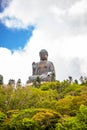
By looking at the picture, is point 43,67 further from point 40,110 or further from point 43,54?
point 40,110

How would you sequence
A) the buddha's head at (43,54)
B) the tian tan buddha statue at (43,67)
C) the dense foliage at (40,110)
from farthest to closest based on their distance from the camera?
the buddha's head at (43,54)
the tian tan buddha statue at (43,67)
the dense foliage at (40,110)

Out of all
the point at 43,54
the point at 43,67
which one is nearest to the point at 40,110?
the point at 43,67

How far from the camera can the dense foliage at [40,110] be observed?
27.4 metres

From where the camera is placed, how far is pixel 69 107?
31500mm

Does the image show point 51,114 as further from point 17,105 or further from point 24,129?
point 17,105

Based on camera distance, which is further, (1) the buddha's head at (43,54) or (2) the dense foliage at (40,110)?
(1) the buddha's head at (43,54)

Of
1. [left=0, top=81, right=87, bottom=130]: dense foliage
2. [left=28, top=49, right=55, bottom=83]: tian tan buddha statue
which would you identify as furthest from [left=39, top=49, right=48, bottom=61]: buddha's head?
[left=0, top=81, right=87, bottom=130]: dense foliage

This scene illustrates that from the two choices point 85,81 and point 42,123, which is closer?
point 42,123

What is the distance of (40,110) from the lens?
100 ft

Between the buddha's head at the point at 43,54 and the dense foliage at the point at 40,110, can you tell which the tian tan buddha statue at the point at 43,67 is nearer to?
the buddha's head at the point at 43,54

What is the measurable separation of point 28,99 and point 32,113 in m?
5.47

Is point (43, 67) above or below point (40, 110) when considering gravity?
above

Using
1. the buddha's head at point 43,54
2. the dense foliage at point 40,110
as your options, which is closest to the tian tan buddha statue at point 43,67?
the buddha's head at point 43,54

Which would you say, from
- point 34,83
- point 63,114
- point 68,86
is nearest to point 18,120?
point 63,114
